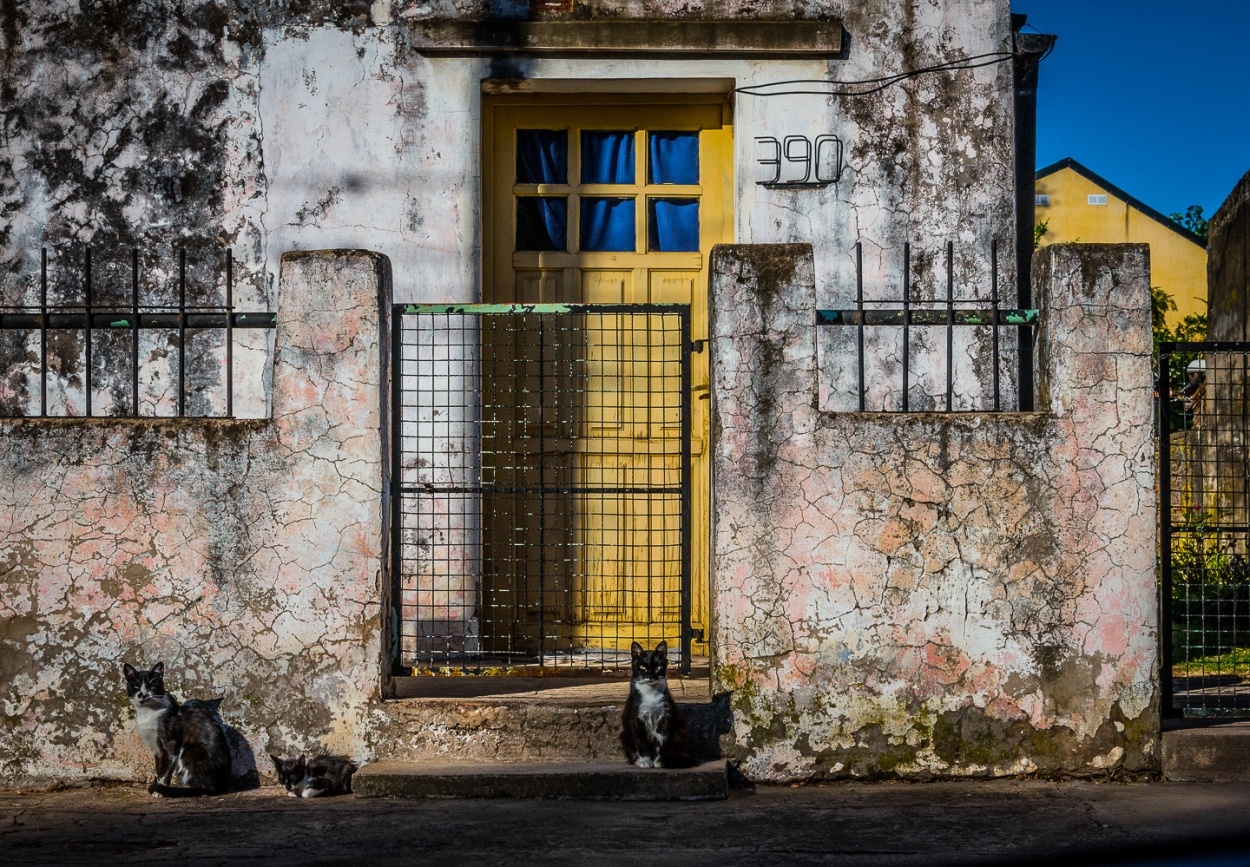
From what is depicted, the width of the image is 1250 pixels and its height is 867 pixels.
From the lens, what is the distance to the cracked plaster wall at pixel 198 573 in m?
5.48

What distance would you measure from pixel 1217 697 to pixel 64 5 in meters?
7.87

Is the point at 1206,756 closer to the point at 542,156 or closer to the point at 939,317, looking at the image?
the point at 939,317

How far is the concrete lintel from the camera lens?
23.9ft

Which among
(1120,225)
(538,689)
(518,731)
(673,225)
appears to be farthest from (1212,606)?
(1120,225)

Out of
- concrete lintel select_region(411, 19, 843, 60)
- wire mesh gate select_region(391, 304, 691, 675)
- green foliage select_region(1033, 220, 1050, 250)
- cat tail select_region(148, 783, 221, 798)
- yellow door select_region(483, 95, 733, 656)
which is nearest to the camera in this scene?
cat tail select_region(148, 783, 221, 798)

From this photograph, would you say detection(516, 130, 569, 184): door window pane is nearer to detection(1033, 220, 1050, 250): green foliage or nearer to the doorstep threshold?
the doorstep threshold

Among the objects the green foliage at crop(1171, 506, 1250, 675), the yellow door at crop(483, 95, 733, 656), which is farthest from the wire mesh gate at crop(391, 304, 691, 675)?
the green foliage at crop(1171, 506, 1250, 675)

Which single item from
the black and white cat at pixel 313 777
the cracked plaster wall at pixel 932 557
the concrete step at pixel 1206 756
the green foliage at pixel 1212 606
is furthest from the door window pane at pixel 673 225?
the concrete step at pixel 1206 756

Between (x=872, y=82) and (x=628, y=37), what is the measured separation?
151 cm

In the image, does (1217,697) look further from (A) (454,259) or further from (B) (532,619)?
(A) (454,259)

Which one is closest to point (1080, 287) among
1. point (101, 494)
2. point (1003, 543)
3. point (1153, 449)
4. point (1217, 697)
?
point (1153, 449)

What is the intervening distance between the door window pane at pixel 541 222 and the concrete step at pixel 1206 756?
177 inches

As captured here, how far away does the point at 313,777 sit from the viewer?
5.32 m

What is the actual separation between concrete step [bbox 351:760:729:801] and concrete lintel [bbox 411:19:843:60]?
4302 mm
